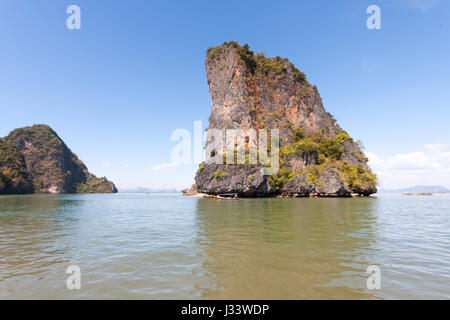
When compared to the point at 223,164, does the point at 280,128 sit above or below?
above

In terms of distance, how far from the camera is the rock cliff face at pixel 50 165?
12588 centimetres

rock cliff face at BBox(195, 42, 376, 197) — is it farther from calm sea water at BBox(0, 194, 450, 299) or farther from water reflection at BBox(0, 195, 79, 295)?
water reflection at BBox(0, 195, 79, 295)

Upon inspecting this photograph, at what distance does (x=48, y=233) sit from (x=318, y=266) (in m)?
12.9

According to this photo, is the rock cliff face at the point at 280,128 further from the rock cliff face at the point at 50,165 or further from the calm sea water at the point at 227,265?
the rock cliff face at the point at 50,165

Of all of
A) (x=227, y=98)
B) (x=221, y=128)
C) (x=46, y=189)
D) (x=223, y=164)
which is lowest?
(x=46, y=189)

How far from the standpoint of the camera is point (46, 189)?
124m

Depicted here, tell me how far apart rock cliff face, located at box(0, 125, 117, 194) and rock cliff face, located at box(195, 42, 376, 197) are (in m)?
95.8

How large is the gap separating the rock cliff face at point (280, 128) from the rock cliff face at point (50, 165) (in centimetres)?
9585

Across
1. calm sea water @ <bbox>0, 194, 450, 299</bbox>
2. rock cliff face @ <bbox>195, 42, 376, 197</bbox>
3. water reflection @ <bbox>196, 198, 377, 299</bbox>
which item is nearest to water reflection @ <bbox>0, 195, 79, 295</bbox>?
calm sea water @ <bbox>0, 194, 450, 299</bbox>

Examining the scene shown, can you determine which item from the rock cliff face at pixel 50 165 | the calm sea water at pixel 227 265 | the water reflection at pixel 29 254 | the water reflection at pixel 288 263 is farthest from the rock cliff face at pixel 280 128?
the rock cliff face at pixel 50 165

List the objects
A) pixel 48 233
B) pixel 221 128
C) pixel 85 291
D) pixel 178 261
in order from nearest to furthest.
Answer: pixel 85 291 < pixel 178 261 < pixel 48 233 < pixel 221 128
